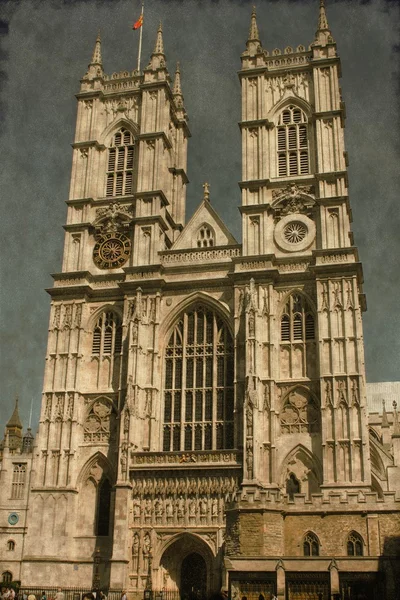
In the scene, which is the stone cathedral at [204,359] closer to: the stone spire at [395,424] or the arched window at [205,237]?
the arched window at [205,237]

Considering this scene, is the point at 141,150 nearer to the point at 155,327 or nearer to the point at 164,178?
the point at 164,178

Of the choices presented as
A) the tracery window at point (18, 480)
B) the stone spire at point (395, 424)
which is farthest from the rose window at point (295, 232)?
the tracery window at point (18, 480)

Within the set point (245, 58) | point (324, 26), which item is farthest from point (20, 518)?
point (324, 26)

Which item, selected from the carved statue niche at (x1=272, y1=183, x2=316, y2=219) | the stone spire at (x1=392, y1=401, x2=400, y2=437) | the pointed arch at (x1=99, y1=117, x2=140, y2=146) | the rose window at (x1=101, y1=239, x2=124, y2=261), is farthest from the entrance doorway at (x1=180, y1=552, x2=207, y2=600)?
the pointed arch at (x1=99, y1=117, x2=140, y2=146)

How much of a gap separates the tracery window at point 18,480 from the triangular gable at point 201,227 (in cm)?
1815

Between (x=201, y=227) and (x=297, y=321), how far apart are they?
25.3 feet

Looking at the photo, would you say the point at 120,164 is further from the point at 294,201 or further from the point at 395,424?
the point at 395,424

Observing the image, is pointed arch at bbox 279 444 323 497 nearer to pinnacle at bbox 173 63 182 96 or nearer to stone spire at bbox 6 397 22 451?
pinnacle at bbox 173 63 182 96

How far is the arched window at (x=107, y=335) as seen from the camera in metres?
38.9

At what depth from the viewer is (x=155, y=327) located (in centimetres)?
3809

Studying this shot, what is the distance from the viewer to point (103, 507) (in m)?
35.8

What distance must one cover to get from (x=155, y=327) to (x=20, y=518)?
17689 millimetres

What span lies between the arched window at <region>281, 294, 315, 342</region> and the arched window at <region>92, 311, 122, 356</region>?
842 cm

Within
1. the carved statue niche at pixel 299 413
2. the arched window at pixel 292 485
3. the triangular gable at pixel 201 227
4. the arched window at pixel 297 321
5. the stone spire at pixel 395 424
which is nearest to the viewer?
the arched window at pixel 292 485
